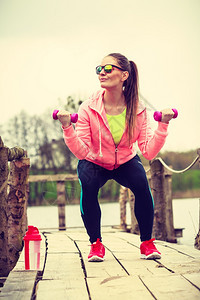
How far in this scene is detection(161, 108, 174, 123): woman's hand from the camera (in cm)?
375

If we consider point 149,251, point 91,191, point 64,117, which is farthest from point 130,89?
point 149,251

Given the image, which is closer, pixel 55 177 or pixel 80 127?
pixel 80 127

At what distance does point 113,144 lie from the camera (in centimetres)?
395

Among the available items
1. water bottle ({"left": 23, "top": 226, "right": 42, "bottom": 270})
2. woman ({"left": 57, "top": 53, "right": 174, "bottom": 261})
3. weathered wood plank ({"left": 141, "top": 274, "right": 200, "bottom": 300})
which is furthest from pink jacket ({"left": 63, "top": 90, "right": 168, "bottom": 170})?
weathered wood plank ({"left": 141, "top": 274, "right": 200, "bottom": 300})

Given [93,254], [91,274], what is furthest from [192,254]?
[91,274]

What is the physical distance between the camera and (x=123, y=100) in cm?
407

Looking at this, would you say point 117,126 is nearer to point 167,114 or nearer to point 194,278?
point 167,114

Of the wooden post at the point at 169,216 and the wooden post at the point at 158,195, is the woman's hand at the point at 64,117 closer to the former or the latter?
the wooden post at the point at 158,195

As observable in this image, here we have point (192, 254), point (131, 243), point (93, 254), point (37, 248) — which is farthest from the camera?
point (131, 243)

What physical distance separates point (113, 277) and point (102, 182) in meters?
0.95

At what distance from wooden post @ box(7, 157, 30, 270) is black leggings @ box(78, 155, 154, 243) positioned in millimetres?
1305

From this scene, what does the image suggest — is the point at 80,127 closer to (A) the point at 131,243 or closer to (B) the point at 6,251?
(B) the point at 6,251

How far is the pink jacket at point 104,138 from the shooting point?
391 centimetres

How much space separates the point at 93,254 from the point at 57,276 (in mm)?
644
